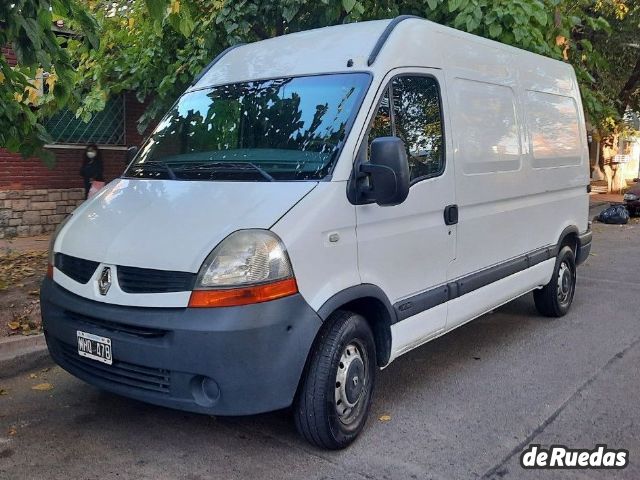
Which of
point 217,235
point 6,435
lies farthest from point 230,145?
point 6,435

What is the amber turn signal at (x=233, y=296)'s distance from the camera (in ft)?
10.7

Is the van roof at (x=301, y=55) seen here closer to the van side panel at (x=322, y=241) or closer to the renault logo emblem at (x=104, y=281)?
the van side panel at (x=322, y=241)

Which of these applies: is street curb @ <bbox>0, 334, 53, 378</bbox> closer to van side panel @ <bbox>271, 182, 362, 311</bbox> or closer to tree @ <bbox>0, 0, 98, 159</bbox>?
tree @ <bbox>0, 0, 98, 159</bbox>

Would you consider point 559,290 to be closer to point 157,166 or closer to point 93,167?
point 157,166

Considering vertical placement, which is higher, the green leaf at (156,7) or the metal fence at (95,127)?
the green leaf at (156,7)

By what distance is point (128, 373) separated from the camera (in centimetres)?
353

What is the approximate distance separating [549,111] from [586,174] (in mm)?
1176

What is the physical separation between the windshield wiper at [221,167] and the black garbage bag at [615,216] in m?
13.2

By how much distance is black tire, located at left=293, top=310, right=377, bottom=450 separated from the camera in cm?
356

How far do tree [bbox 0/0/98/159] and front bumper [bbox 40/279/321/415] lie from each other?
5.76 feet

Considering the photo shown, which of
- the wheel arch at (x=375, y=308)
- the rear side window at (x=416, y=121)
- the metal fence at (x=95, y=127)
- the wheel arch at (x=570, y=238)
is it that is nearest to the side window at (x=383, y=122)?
the rear side window at (x=416, y=121)

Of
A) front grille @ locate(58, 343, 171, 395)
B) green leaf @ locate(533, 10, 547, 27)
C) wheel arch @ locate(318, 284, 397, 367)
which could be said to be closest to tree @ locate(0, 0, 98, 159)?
front grille @ locate(58, 343, 171, 395)

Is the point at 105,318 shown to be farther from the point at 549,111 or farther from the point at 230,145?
the point at 549,111

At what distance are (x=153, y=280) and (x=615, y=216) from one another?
1398cm
